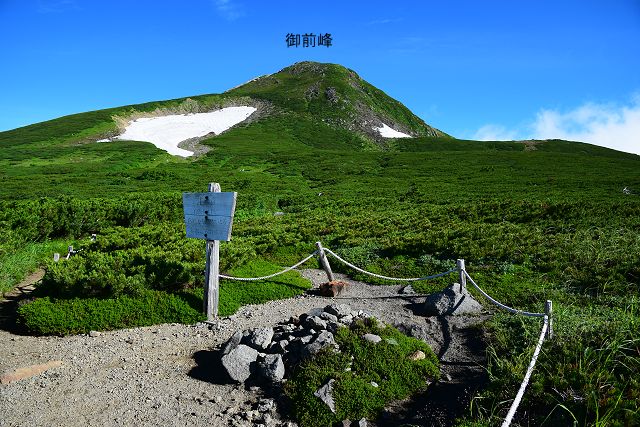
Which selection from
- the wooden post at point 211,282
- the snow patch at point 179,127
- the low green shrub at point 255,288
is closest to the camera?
the wooden post at point 211,282

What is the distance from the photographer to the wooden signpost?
10.8 metres

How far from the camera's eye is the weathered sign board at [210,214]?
1063cm

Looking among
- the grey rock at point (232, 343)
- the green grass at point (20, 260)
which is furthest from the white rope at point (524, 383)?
the green grass at point (20, 260)

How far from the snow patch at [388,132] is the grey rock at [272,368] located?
108916 millimetres

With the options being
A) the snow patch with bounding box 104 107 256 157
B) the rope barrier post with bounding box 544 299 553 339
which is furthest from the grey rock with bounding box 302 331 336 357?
the snow patch with bounding box 104 107 256 157

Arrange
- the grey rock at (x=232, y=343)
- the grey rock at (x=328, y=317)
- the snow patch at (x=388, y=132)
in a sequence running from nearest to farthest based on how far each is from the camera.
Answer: the grey rock at (x=232, y=343)
the grey rock at (x=328, y=317)
the snow patch at (x=388, y=132)

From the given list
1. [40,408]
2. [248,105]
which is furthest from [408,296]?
[248,105]

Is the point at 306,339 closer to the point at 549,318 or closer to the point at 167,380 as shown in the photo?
the point at 167,380

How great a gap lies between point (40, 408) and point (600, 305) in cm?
1205

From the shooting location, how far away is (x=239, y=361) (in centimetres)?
827

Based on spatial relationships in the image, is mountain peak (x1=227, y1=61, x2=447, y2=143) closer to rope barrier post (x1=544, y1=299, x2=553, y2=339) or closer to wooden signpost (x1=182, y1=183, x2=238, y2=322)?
wooden signpost (x1=182, y1=183, x2=238, y2=322)

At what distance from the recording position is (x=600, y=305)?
35.2 ft

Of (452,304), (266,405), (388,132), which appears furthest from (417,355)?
(388,132)

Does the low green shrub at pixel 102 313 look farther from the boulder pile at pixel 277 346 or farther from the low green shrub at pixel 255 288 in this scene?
the boulder pile at pixel 277 346
